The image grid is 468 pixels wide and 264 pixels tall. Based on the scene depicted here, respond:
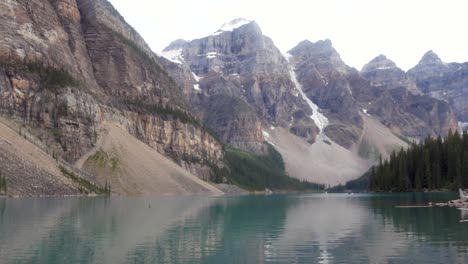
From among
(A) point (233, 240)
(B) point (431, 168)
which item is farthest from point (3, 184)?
(B) point (431, 168)

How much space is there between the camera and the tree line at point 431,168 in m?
139

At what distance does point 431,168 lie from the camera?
493 feet

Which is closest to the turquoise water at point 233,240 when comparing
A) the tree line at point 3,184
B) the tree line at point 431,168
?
the tree line at point 3,184

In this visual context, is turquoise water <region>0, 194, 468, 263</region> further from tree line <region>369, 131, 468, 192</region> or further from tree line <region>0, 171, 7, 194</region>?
tree line <region>369, 131, 468, 192</region>

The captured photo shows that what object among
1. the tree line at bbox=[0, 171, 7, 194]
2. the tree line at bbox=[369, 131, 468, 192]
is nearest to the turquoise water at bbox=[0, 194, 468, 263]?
the tree line at bbox=[0, 171, 7, 194]

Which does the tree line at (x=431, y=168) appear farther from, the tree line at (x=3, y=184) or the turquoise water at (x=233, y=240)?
the tree line at (x=3, y=184)

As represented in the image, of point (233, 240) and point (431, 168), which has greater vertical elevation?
point (431, 168)

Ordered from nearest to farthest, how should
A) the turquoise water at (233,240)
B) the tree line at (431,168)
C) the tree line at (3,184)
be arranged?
the turquoise water at (233,240)
the tree line at (3,184)
the tree line at (431,168)

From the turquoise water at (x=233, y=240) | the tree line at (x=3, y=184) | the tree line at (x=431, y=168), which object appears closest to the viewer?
the turquoise water at (x=233, y=240)

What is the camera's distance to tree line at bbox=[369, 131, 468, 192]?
5471 inches

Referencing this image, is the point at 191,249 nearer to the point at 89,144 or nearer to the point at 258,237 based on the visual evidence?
the point at 258,237

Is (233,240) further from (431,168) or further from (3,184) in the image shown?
(431,168)

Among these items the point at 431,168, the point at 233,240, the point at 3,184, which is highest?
the point at 431,168

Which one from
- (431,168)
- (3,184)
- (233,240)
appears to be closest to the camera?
(233,240)
